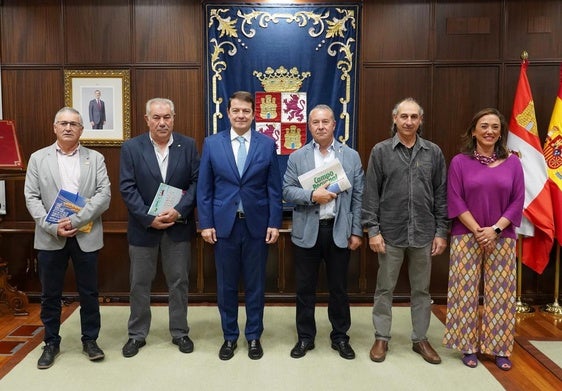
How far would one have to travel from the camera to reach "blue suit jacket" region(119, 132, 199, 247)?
9.80 ft

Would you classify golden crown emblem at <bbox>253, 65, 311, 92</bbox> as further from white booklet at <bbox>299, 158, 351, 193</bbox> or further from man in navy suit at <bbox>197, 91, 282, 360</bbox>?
white booklet at <bbox>299, 158, 351, 193</bbox>

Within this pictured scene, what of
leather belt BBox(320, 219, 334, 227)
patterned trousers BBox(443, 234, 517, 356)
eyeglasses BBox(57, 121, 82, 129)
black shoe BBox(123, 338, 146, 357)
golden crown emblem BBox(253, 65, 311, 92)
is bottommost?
black shoe BBox(123, 338, 146, 357)

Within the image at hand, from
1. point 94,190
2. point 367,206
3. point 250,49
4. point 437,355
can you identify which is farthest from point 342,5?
point 437,355

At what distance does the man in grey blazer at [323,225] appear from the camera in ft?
9.59

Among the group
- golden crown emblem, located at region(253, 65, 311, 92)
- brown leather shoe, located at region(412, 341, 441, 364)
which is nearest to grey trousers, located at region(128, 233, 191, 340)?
brown leather shoe, located at region(412, 341, 441, 364)

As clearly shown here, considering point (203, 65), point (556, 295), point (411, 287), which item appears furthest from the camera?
point (203, 65)

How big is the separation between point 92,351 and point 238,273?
1005 millimetres

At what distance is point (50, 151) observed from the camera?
2926mm

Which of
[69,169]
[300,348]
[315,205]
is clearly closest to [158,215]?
[69,169]

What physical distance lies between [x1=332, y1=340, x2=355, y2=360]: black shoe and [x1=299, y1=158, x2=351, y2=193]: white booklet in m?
0.99

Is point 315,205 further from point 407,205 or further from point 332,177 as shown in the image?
point 407,205

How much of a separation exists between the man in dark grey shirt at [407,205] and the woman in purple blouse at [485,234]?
93 mm

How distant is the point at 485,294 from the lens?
2.93m

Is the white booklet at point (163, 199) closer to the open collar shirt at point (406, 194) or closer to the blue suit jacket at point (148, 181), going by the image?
the blue suit jacket at point (148, 181)
